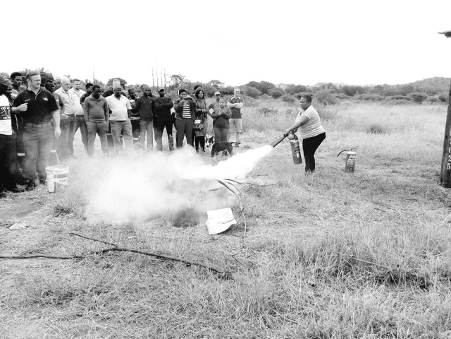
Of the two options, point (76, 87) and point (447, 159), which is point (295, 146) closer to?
point (447, 159)

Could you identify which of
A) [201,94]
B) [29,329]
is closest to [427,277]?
[29,329]

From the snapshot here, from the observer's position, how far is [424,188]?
6.49 m

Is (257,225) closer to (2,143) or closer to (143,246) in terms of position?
(143,246)

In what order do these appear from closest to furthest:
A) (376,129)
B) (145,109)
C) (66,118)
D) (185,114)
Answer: (66,118) < (185,114) < (145,109) < (376,129)

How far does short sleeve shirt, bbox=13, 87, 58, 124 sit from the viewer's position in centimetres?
607

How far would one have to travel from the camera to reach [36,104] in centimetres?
617

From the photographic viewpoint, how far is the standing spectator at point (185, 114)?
9023 mm

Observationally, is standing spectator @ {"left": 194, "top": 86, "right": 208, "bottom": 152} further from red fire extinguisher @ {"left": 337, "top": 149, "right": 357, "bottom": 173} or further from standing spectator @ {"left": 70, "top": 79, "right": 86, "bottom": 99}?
red fire extinguisher @ {"left": 337, "top": 149, "right": 357, "bottom": 173}

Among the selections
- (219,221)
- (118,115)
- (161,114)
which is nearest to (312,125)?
(219,221)

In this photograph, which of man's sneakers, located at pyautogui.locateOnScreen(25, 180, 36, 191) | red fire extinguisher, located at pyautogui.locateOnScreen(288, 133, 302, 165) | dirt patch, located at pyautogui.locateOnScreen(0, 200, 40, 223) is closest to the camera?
dirt patch, located at pyautogui.locateOnScreen(0, 200, 40, 223)

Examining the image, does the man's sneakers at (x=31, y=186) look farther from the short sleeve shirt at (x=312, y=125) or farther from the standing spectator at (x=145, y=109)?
the short sleeve shirt at (x=312, y=125)

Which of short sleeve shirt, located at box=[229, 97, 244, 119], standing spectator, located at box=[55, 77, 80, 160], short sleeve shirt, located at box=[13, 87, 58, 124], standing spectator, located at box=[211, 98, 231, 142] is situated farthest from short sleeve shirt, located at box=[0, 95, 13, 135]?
short sleeve shirt, located at box=[229, 97, 244, 119]

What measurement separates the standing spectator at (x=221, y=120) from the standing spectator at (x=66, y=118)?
345 centimetres

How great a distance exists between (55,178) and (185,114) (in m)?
3.91
